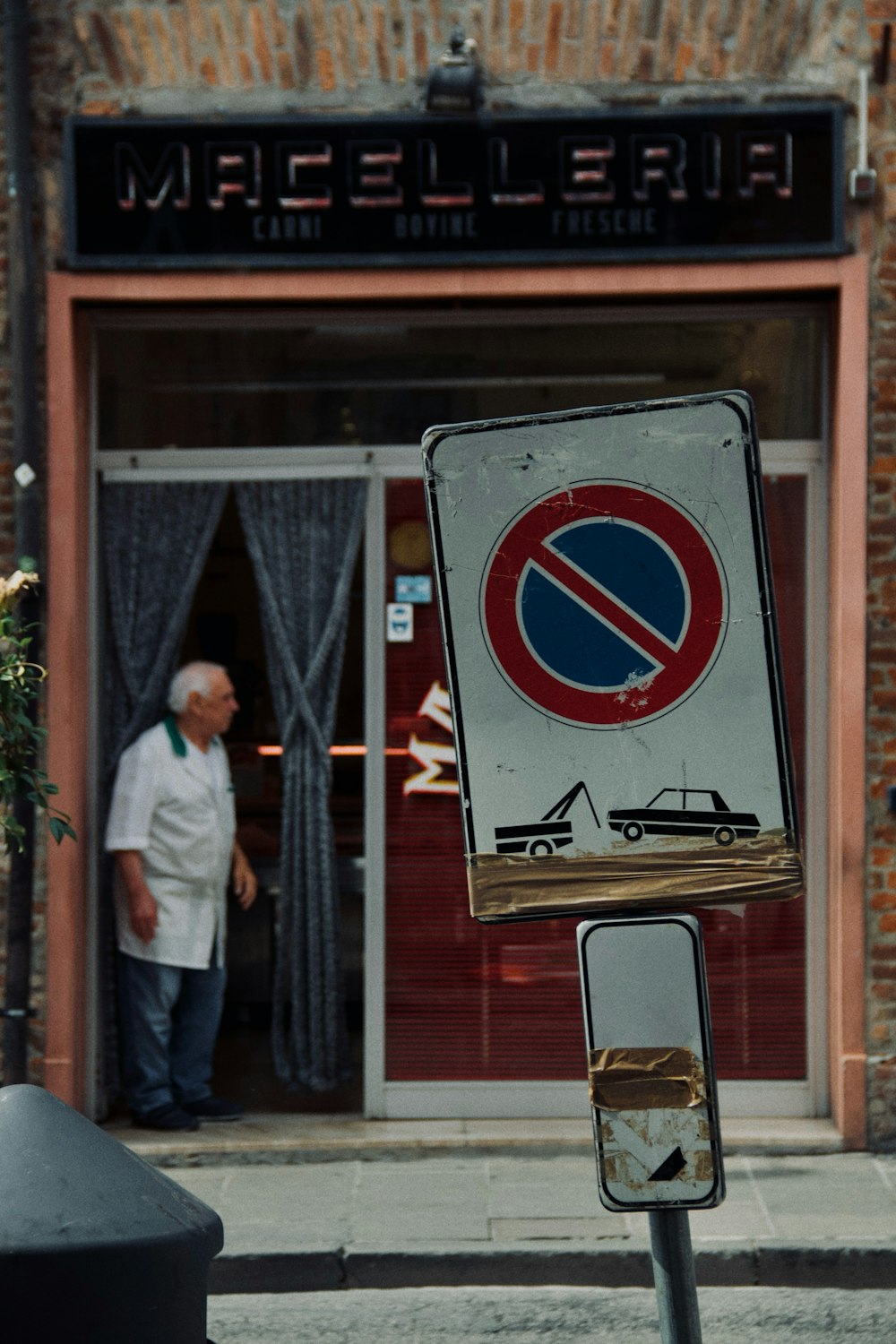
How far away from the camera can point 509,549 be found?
2.85 m

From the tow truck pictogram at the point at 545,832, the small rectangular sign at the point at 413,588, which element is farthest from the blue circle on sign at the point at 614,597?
the small rectangular sign at the point at 413,588

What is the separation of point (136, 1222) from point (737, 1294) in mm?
3647

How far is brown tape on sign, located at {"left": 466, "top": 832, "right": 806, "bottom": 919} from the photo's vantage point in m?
2.65

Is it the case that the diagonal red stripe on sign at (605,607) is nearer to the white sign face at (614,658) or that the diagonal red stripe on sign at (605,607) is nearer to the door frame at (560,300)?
the white sign face at (614,658)

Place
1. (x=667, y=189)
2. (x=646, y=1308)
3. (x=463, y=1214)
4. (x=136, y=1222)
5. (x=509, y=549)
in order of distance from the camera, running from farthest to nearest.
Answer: (x=667, y=189), (x=463, y=1214), (x=646, y=1308), (x=509, y=549), (x=136, y=1222)

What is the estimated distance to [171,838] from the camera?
7.43 metres

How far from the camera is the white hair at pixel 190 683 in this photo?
7477mm

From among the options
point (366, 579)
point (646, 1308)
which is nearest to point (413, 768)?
point (366, 579)

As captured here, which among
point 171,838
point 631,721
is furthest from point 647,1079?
point 171,838

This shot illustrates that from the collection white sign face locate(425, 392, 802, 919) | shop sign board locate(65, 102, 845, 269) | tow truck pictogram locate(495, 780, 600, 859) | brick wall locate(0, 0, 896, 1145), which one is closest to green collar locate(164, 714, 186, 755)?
shop sign board locate(65, 102, 845, 269)

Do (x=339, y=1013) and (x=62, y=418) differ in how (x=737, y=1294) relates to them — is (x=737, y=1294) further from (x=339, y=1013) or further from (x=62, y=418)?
(x=62, y=418)

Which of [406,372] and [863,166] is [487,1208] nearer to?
[406,372]

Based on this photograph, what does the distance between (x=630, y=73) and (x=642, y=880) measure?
5.33 meters

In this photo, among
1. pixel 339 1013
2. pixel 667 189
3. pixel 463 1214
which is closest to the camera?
pixel 463 1214
